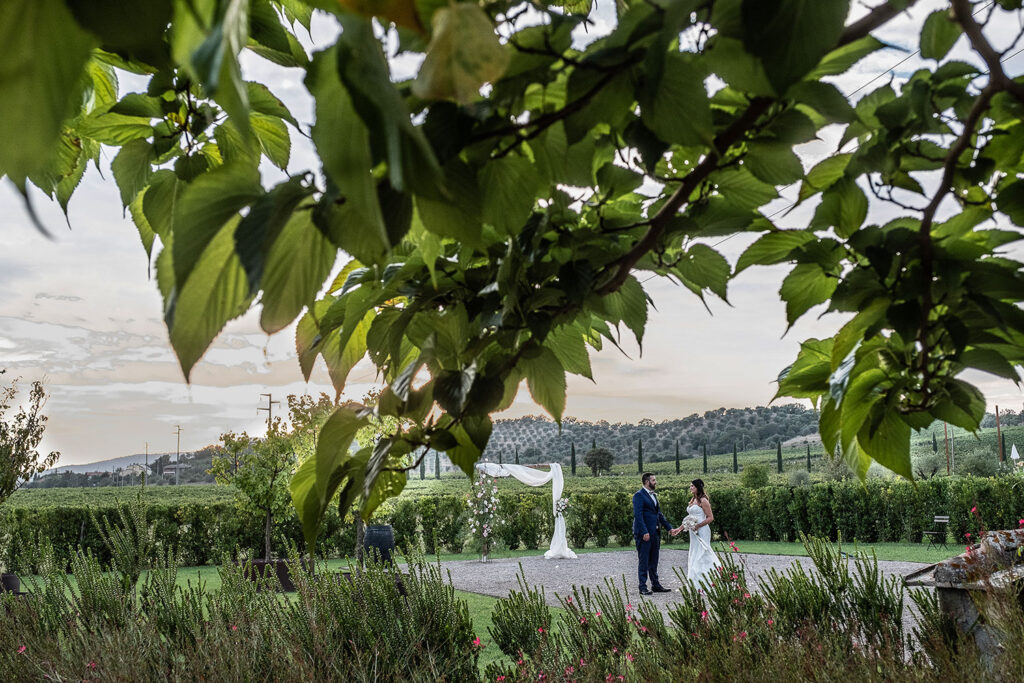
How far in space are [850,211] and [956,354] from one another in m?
0.15

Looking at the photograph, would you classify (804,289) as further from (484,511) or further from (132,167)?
(484,511)

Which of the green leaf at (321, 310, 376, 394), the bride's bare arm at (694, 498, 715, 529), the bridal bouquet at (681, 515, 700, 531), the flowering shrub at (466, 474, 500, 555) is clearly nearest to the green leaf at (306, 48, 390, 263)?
the green leaf at (321, 310, 376, 394)

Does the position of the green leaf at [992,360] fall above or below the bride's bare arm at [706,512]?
above

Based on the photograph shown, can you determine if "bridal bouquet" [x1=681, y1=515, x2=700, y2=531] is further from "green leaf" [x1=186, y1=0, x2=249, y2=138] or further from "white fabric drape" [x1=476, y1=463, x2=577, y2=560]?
"green leaf" [x1=186, y1=0, x2=249, y2=138]

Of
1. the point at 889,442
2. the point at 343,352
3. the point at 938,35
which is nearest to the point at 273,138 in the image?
the point at 343,352

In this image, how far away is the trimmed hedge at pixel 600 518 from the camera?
12.6 m

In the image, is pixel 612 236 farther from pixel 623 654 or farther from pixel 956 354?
pixel 623 654

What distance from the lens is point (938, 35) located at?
0.56 m

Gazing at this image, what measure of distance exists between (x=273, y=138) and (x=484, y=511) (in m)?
14.7

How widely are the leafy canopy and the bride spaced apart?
8894mm

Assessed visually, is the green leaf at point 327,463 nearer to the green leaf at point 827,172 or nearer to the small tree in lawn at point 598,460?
the green leaf at point 827,172

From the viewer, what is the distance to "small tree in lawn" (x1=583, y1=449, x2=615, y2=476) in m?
37.7

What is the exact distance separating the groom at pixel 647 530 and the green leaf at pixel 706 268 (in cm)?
885

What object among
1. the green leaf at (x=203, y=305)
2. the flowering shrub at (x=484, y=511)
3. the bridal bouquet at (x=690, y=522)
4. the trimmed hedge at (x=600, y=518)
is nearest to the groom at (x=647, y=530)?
the bridal bouquet at (x=690, y=522)
